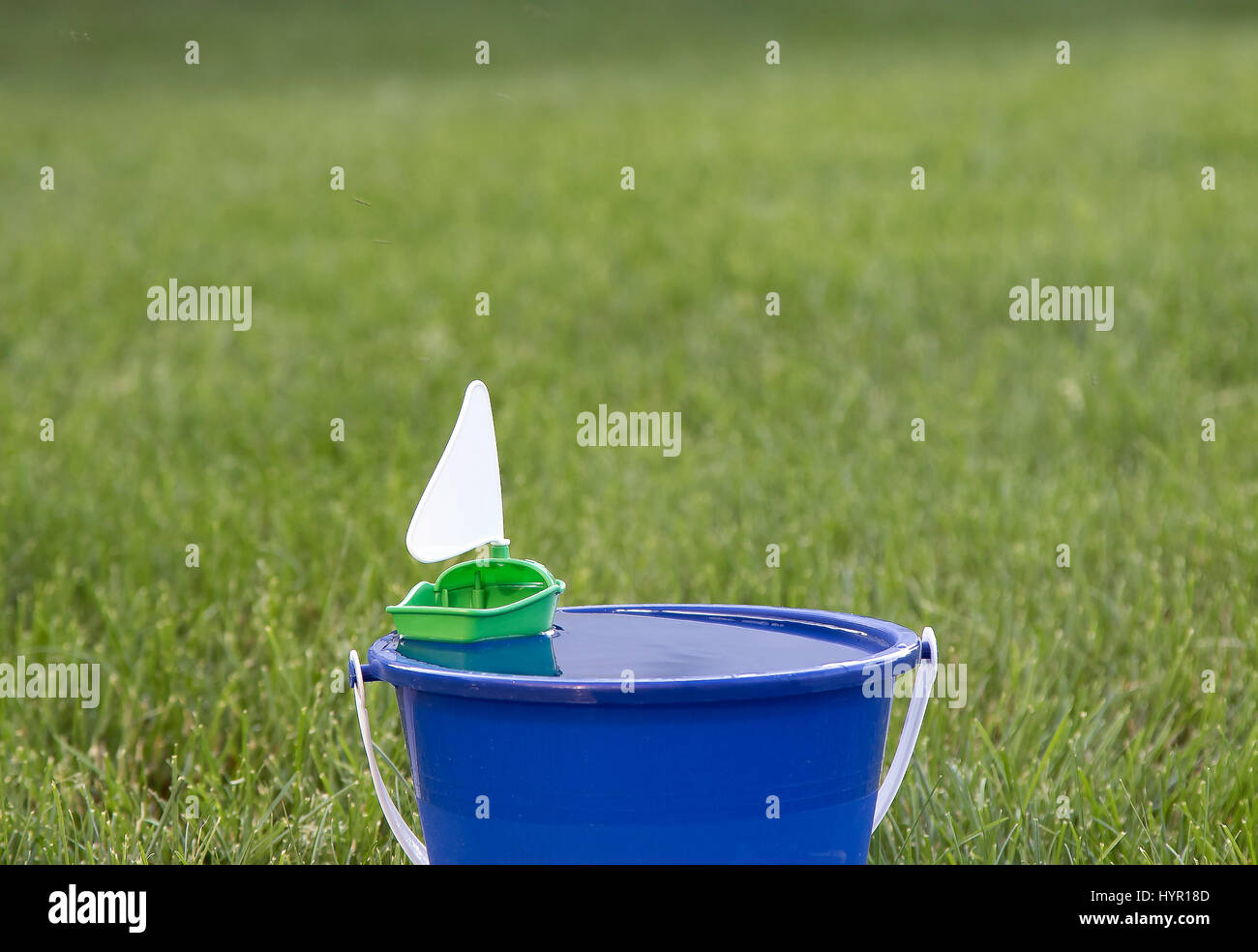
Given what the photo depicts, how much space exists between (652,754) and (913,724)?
1.47ft

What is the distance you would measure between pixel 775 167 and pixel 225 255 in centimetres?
344

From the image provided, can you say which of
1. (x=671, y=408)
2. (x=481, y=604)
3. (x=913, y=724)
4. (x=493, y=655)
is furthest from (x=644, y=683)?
(x=671, y=408)

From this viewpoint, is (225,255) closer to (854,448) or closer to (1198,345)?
(854,448)

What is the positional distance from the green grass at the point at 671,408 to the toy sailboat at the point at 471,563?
0.65m

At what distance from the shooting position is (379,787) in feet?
5.71

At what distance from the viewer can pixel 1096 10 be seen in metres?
18.4

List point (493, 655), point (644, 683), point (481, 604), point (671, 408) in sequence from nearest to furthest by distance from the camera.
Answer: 1. point (644, 683)
2. point (493, 655)
3. point (481, 604)
4. point (671, 408)

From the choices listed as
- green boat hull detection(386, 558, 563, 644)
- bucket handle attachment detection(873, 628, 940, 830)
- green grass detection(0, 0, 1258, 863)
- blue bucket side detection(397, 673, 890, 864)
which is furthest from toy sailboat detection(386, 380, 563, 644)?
green grass detection(0, 0, 1258, 863)

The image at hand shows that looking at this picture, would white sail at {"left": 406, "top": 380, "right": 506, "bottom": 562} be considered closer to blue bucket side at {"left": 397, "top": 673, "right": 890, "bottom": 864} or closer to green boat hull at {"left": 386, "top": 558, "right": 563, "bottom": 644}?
green boat hull at {"left": 386, "top": 558, "right": 563, "bottom": 644}

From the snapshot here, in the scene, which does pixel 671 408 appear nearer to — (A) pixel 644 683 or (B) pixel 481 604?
(B) pixel 481 604

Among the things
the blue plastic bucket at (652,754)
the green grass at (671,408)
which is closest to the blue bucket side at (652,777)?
the blue plastic bucket at (652,754)

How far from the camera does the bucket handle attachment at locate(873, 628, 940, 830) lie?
5.53 ft

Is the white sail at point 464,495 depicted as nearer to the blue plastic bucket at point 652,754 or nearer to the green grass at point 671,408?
the blue plastic bucket at point 652,754
